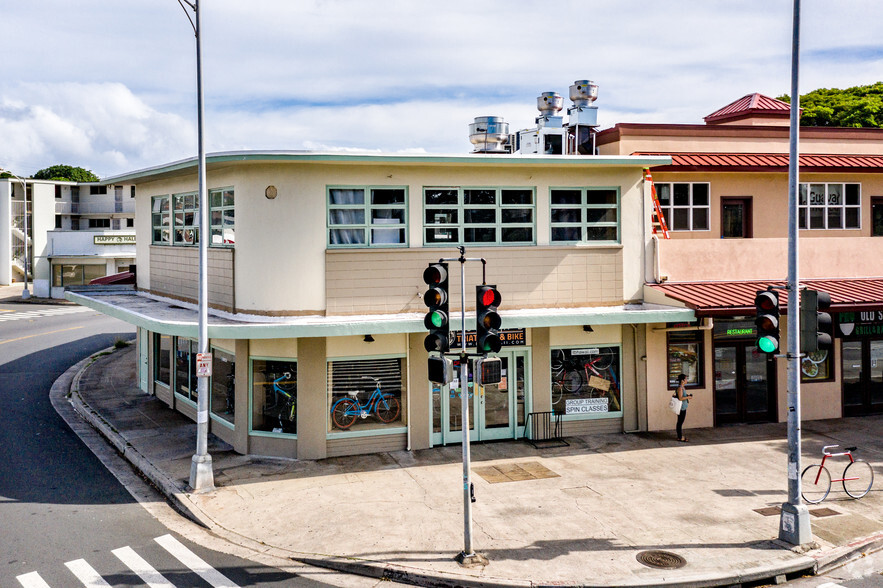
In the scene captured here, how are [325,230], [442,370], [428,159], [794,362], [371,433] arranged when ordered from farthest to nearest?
[371,433]
[325,230]
[428,159]
[794,362]
[442,370]

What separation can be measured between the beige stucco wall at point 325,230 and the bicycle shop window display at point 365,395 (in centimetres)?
129

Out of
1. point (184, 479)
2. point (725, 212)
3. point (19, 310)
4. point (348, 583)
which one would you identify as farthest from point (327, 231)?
point (19, 310)

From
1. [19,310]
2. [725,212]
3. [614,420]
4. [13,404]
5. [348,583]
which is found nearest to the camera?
[348,583]

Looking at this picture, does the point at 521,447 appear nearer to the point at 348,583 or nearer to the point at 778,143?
the point at 348,583

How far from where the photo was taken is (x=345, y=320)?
628 inches

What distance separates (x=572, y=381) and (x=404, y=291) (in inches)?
186

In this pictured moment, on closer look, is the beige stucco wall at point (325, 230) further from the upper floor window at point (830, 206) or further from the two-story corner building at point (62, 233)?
the two-story corner building at point (62, 233)

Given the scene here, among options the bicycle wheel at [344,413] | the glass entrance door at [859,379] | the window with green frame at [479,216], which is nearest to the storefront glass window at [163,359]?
the bicycle wheel at [344,413]

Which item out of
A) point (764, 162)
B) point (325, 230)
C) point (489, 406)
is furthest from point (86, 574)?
point (764, 162)

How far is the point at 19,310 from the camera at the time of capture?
4822 cm

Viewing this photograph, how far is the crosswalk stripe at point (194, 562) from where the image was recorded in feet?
33.7

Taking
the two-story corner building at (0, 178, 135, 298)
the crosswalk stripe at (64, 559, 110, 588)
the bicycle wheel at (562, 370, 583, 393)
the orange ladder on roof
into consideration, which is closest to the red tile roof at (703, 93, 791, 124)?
the orange ladder on roof

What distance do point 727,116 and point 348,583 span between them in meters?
18.0

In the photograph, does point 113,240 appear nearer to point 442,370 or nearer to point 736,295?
point 736,295
